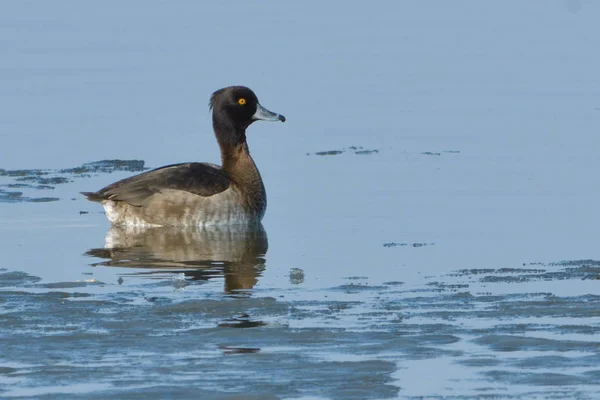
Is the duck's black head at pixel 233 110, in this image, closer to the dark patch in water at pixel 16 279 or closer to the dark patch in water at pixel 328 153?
the dark patch in water at pixel 328 153

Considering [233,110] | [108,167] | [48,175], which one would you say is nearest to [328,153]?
[233,110]

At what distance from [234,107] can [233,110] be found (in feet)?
0.12

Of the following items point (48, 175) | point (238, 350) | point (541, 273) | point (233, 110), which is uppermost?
point (233, 110)

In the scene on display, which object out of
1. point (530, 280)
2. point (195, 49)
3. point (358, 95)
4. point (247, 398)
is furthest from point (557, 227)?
point (195, 49)

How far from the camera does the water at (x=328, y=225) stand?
9.78m

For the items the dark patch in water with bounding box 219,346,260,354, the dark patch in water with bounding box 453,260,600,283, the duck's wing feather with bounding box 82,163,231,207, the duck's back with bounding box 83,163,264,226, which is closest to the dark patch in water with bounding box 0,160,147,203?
the duck's wing feather with bounding box 82,163,231,207

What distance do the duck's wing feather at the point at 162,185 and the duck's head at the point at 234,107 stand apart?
1.20 meters

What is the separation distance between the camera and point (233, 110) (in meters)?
17.5

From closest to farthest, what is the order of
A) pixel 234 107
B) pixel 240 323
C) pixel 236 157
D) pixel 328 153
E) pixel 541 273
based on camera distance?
pixel 240 323 → pixel 541 273 → pixel 236 157 → pixel 234 107 → pixel 328 153

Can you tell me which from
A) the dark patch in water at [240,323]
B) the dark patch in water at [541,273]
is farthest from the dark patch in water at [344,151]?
the dark patch in water at [240,323]

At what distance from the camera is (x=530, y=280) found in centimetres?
1239

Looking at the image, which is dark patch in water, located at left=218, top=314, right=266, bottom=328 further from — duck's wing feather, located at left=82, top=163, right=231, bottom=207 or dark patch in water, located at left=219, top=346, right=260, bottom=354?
duck's wing feather, located at left=82, top=163, right=231, bottom=207

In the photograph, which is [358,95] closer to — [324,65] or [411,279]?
[324,65]

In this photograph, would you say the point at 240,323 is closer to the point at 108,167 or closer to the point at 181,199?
the point at 181,199
